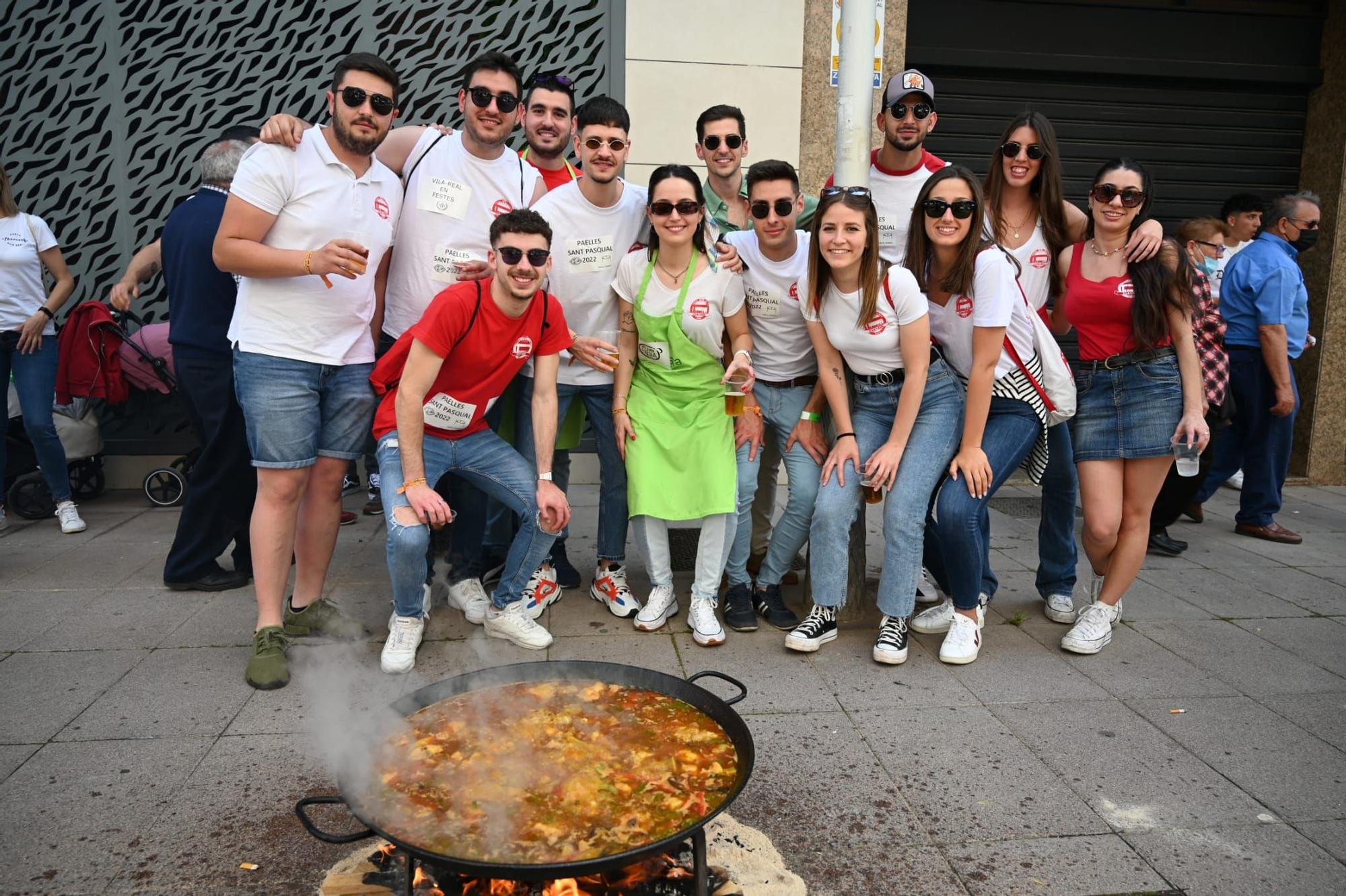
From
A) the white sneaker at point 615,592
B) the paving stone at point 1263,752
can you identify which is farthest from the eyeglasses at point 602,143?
the paving stone at point 1263,752

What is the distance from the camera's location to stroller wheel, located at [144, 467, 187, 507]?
668 centimetres

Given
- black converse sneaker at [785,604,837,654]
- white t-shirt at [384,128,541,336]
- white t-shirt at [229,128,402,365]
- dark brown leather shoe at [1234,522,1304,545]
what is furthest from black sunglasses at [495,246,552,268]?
dark brown leather shoe at [1234,522,1304,545]

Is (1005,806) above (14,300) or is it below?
below

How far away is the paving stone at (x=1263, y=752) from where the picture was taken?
9.94ft

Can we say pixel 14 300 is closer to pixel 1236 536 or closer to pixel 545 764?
pixel 545 764

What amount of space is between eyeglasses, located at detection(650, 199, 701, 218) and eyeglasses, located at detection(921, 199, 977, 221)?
3.26 ft

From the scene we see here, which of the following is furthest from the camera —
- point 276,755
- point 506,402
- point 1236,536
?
point 1236,536

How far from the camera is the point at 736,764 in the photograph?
2543 millimetres

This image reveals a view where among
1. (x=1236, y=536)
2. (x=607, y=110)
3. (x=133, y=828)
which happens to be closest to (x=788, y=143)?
(x=607, y=110)

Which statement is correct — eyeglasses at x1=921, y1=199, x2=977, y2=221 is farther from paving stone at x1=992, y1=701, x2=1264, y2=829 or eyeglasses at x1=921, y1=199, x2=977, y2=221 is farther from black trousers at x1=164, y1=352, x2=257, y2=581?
black trousers at x1=164, y1=352, x2=257, y2=581

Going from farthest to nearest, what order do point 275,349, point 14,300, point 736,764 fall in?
point 14,300, point 275,349, point 736,764

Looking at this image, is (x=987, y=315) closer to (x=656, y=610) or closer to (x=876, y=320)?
(x=876, y=320)

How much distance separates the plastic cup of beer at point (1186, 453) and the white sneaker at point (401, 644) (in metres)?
3.38

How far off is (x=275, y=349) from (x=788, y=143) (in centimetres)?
478
